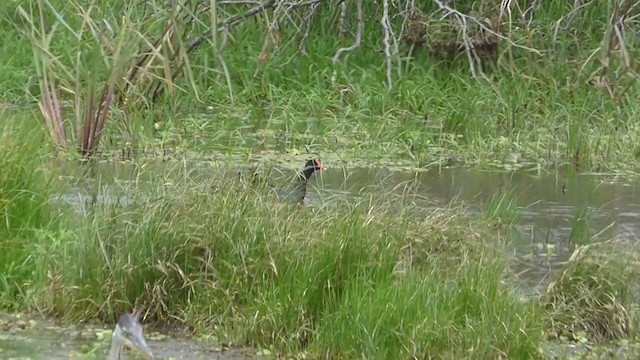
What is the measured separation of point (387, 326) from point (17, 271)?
5.79 feet

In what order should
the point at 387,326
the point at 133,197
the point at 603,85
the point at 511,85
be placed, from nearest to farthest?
the point at 387,326 → the point at 133,197 → the point at 603,85 → the point at 511,85

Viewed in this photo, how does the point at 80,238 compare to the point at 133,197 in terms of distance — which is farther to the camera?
the point at 133,197

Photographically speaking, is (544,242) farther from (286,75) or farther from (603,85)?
(286,75)

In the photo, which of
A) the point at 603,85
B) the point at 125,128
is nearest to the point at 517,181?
the point at 603,85

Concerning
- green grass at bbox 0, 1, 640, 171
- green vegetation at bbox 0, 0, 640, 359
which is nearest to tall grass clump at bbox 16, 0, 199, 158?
green vegetation at bbox 0, 0, 640, 359

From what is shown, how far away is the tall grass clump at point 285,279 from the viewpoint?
213 inches

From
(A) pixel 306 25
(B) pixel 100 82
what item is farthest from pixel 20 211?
(A) pixel 306 25

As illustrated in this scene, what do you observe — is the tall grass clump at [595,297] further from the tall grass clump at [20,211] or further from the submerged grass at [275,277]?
the tall grass clump at [20,211]

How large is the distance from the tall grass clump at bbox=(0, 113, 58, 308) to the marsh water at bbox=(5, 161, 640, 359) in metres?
0.19

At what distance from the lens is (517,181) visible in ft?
31.6

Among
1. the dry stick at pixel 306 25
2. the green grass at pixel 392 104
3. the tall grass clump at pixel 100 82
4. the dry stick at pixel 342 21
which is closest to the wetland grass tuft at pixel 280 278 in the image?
the tall grass clump at pixel 100 82

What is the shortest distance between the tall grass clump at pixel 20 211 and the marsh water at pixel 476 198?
0.19 metres

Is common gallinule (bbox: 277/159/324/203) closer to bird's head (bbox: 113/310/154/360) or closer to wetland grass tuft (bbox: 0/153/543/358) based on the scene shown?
wetland grass tuft (bbox: 0/153/543/358)

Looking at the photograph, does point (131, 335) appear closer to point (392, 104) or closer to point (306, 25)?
point (392, 104)
